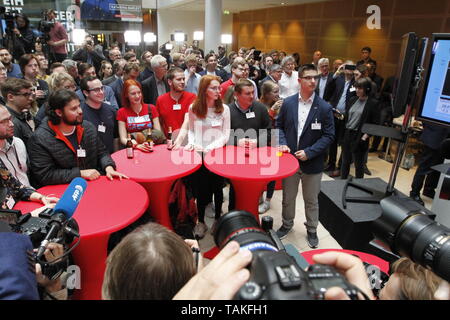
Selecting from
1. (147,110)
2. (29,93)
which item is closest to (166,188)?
(147,110)

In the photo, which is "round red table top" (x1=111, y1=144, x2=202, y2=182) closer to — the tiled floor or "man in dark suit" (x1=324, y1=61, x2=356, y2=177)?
the tiled floor

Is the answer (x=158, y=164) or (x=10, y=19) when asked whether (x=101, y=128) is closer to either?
(x=158, y=164)

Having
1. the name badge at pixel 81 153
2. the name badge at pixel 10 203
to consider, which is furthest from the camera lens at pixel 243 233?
the name badge at pixel 81 153

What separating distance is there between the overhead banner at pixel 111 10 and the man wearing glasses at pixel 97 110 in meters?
10.8

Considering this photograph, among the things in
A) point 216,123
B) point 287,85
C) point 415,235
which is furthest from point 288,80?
point 415,235

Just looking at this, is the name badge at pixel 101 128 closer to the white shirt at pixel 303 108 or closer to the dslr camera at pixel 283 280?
the white shirt at pixel 303 108

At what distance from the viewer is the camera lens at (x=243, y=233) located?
2.77 feet

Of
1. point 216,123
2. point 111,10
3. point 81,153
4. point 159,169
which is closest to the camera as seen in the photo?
point 81,153

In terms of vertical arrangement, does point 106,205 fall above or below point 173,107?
below

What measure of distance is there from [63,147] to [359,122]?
3.61 m

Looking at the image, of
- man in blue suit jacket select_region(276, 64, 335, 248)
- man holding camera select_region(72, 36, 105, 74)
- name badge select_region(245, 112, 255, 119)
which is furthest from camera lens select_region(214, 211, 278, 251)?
man holding camera select_region(72, 36, 105, 74)

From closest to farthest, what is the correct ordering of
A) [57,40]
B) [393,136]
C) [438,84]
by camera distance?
[393,136]
[438,84]
[57,40]

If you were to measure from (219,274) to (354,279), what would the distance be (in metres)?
0.38

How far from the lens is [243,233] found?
92 cm
